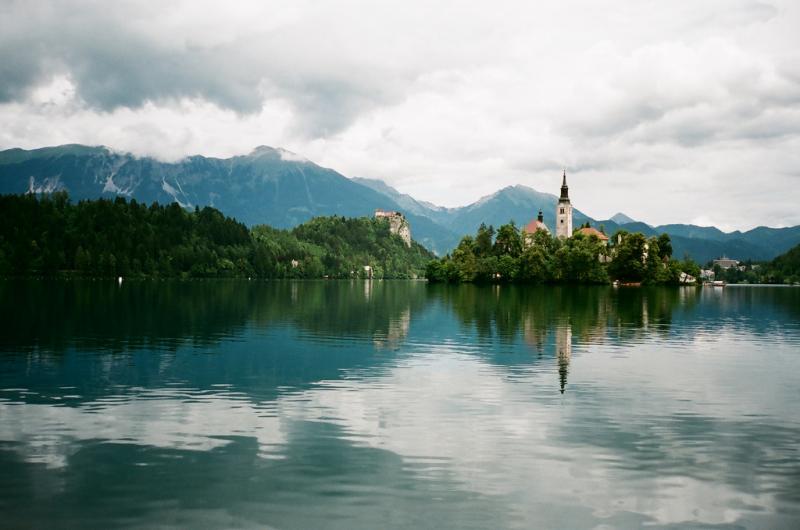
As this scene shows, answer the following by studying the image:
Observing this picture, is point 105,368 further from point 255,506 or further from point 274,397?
point 255,506

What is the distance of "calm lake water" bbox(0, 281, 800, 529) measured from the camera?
51.5 ft

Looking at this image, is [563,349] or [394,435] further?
[563,349]

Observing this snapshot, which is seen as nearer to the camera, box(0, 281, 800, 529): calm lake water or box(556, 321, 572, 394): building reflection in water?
box(0, 281, 800, 529): calm lake water

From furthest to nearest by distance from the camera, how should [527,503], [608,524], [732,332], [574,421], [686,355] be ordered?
[732,332] < [686,355] < [574,421] < [527,503] < [608,524]

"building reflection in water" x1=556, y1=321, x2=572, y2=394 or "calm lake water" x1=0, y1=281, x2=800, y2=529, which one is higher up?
"building reflection in water" x1=556, y1=321, x2=572, y2=394

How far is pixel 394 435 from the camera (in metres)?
22.0

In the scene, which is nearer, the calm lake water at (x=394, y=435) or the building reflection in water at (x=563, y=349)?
the calm lake water at (x=394, y=435)

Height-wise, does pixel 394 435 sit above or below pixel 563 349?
below

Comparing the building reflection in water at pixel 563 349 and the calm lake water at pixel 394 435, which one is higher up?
the building reflection in water at pixel 563 349

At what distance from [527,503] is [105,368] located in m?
26.0

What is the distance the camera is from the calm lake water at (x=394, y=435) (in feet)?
51.5

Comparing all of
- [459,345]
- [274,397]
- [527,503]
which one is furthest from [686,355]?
[527,503]

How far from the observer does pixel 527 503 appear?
16.1 m

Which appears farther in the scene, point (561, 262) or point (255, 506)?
point (561, 262)
